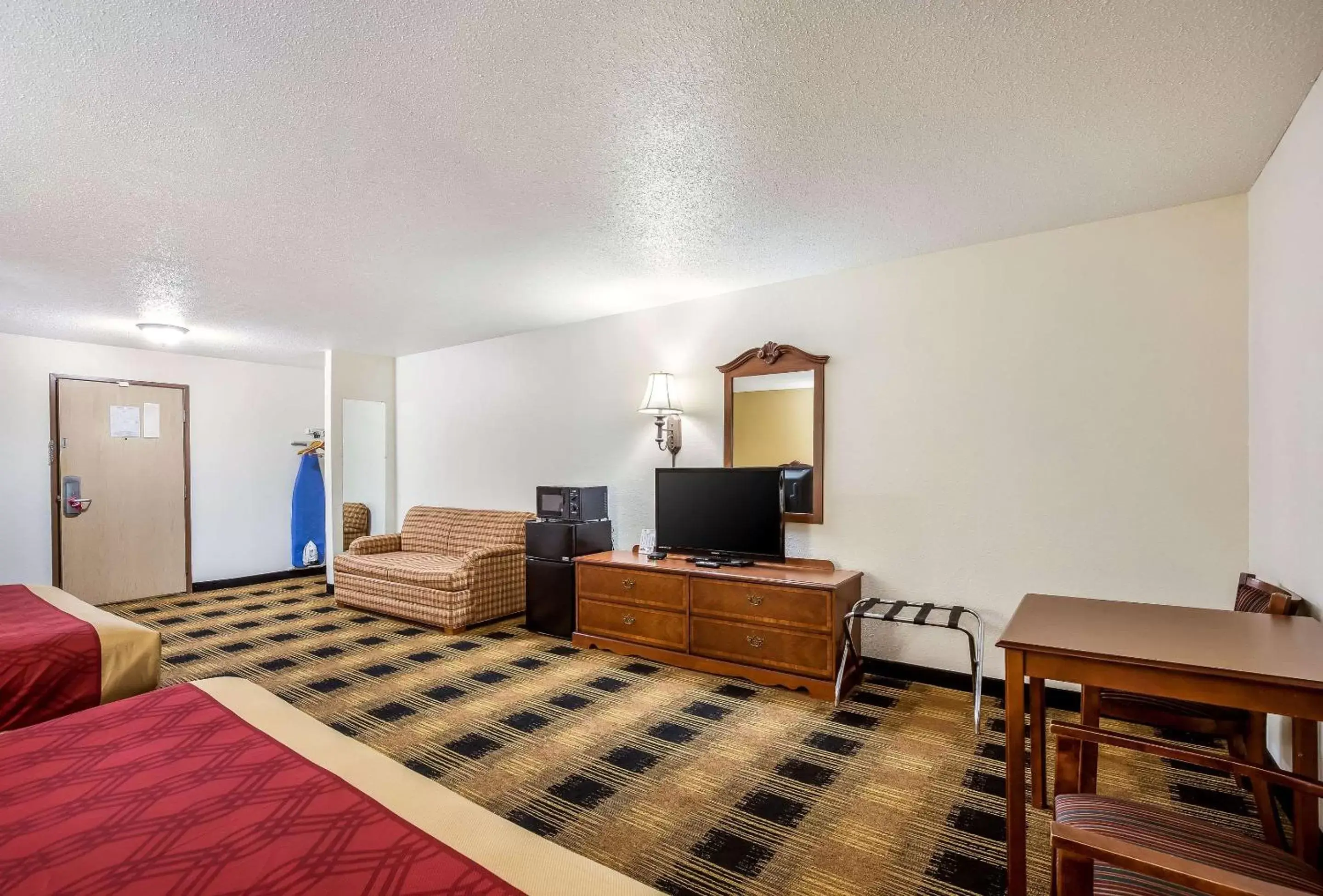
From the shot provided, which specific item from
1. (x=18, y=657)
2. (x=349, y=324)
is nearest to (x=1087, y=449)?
(x=18, y=657)

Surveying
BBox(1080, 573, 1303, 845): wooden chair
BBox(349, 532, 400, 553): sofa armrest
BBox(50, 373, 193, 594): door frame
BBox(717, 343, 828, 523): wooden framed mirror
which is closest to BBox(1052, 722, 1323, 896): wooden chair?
BBox(1080, 573, 1303, 845): wooden chair

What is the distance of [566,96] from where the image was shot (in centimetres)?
198

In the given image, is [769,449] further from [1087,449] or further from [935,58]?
[935,58]

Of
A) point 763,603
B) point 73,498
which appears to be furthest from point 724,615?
point 73,498

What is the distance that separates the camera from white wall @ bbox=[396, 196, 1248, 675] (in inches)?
112

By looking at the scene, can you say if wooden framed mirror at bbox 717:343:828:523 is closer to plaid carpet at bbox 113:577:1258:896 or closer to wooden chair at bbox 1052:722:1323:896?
plaid carpet at bbox 113:577:1258:896

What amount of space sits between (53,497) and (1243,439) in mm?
8317

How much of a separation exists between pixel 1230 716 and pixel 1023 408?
160 cm

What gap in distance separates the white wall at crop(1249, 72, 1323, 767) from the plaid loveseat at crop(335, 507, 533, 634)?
4.49 metres

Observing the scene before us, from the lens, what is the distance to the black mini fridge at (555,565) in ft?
14.8

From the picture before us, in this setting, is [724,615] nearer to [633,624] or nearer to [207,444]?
[633,624]

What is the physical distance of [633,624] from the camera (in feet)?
13.3

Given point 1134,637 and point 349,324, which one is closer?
point 1134,637

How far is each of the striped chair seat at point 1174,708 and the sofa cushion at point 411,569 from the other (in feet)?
13.1
